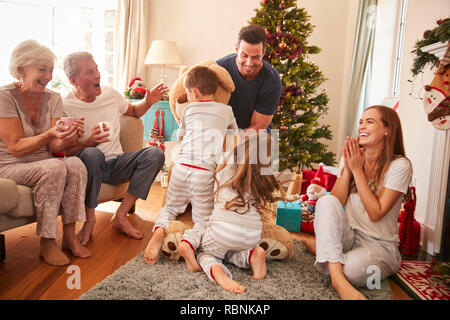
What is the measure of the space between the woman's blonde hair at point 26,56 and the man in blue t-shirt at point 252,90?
3.20 ft

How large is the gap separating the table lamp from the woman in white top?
2662 mm

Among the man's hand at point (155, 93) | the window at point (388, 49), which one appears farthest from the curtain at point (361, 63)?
the man's hand at point (155, 93)

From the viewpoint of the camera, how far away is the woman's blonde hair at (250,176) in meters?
1.52

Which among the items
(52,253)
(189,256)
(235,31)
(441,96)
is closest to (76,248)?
(52,253)

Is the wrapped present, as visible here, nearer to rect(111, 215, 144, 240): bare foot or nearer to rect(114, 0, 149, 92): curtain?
rect(111, 215, 144, 240): bare foot

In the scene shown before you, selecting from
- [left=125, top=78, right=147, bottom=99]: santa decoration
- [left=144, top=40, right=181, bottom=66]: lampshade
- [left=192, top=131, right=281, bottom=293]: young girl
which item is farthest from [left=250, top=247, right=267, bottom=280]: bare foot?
[left=144, top=40, right=181, bottom=66]: lampshade

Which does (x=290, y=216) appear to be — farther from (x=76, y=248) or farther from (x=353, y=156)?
(x=76, y=248)

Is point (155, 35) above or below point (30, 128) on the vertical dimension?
above

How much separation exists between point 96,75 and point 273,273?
1447mm

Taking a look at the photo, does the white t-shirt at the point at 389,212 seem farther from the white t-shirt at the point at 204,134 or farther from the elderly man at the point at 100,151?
the elderly man at the point at 100,151

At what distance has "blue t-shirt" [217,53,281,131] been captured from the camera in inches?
78.8

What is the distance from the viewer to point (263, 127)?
83.0 inches
